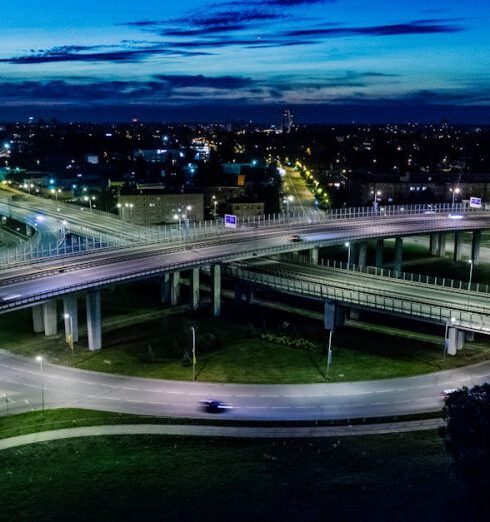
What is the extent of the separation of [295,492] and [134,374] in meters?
21.9

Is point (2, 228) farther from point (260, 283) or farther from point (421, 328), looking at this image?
point (421, 328)

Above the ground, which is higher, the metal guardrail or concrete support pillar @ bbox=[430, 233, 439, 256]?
the metal guardrail

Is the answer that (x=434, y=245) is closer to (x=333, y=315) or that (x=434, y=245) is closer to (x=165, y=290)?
(x=333, y=315)

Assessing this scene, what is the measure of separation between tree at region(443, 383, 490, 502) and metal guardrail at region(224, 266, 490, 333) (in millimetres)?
23970

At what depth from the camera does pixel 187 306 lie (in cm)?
7775

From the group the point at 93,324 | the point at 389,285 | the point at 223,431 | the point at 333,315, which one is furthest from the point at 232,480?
the point at 389,285

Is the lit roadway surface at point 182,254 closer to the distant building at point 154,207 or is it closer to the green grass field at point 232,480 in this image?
the green grass field at point 232,480

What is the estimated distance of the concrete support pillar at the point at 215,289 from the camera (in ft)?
243

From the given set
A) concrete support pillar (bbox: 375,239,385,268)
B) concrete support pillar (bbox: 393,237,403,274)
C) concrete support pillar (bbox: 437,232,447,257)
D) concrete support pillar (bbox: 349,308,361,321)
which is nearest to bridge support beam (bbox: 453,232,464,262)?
concrete support pillar (bbox: 437,232,447,257)

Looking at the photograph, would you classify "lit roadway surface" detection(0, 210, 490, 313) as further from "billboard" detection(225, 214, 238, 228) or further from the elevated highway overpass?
"billboard" detection(225, 214, 238, 228)

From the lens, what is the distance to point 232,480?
117 ft

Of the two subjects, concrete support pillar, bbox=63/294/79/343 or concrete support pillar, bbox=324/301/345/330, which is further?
concrete support pillar, bbox=324/301/345/330

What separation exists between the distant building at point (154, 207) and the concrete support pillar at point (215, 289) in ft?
170

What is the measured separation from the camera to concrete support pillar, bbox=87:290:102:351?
60.4m
